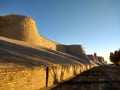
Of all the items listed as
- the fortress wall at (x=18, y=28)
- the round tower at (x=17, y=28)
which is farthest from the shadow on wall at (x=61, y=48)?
the round tower at (x=17, y=28)

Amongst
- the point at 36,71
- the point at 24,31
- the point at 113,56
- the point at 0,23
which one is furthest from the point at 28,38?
the point at 113,56

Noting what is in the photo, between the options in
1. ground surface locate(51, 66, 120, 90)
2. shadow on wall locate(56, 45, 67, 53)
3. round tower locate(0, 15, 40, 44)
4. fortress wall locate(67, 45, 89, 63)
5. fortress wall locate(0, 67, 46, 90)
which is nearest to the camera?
fortress wall locate(0, 67, 46, 90)

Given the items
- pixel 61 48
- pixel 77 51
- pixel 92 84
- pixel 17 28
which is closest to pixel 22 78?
pixel 92 84

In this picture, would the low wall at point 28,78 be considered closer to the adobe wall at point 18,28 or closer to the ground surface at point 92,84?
the ground surface at point 92,84

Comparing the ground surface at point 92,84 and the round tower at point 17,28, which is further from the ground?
the round tower at point 17,28

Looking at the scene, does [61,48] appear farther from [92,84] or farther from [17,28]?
[92,84]

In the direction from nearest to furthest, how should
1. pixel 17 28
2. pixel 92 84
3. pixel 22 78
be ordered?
1. pixel 22 78
2. pixel 92 84
3. pixel 17 28

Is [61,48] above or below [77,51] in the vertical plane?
above

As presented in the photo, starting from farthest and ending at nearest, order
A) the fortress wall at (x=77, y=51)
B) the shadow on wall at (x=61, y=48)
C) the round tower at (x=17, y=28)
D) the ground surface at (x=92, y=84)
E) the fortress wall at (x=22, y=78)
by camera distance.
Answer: the fortress wall at (x=77, y=51), the shadow on wall at (x=61, y=48), the round tower at (x=17, y=28), the ground surface at (x=92, y=84), the fortress wall at (x=22, y=78)

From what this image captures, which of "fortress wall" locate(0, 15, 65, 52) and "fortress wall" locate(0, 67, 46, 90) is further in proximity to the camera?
"fortress wall" locate(0, 15, 65, 52)

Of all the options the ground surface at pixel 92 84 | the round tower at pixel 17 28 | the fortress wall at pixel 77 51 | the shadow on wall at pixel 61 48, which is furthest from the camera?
the fortress wall at pixel 77 51

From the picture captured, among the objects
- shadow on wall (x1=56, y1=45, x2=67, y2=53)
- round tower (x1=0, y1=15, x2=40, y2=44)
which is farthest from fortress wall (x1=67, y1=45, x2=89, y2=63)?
round tower (x1=0, y1=15, x2=40, y2=44)

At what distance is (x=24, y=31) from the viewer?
39719mm

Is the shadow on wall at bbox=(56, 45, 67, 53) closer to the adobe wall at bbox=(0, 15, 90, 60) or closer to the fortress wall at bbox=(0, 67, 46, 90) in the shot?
the adobe wall at bbox=(0, 15, 90, 60)
